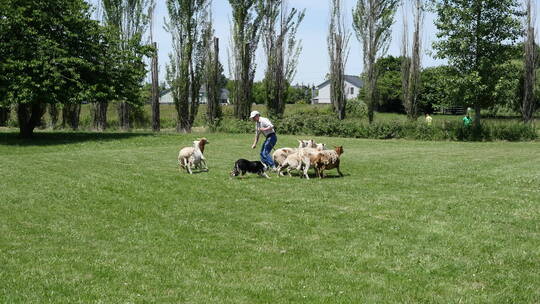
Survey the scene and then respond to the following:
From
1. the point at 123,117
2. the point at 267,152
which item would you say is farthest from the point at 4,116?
the point at 267,152

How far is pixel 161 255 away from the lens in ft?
26.1

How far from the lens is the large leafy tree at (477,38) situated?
31266 mm

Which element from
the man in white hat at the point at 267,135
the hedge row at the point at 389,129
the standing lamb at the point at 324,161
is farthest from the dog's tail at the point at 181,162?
the hedge row at the point at 389,129

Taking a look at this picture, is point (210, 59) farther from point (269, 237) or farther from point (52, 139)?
point (269, 237)

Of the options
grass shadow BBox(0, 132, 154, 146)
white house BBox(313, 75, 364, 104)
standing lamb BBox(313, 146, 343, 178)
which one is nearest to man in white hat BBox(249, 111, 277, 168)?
standing lamb BBox(313, 146, 343, 178)

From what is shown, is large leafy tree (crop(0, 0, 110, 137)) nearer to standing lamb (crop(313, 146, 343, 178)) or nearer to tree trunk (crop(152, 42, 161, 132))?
tree trunk (crop(152, 42, 161, 132))

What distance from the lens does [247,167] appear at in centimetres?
1521

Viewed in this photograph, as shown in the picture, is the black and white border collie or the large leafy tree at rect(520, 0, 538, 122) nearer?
the black and white border collie

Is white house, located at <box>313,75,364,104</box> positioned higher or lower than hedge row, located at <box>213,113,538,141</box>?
higher

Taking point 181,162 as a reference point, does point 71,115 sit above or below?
above

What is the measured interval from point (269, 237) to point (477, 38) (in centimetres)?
2694

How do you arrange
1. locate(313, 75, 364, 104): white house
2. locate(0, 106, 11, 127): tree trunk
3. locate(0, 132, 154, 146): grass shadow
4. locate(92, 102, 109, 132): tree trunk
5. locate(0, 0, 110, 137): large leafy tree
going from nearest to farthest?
locate(0, 0, 110, 137): large leafy tree, locate(0, 132, 154, 146): grass shadow, locate(92, 102, 109, 132): tree trunk, locate(0, 106, 11, 127): tree trunk, locate(313, 75, 364, 104): white house

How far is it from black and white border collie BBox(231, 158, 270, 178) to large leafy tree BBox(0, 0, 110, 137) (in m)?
15.4

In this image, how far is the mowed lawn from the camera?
21.3 ft
